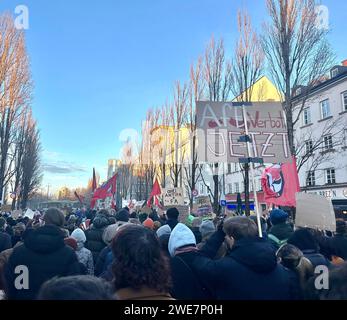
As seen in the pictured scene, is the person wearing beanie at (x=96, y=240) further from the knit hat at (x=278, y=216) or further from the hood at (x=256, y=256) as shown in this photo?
the hood at (x=256, y=256)

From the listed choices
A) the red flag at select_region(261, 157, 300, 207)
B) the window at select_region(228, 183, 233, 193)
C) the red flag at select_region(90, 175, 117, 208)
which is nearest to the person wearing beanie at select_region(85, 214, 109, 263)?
the red flag at select_region(261, 157, 300, 207)

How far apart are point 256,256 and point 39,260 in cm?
217

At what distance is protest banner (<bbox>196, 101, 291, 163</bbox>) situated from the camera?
5.86 metres

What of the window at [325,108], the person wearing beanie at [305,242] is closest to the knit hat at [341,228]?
the person wearing beanie at [305,242]

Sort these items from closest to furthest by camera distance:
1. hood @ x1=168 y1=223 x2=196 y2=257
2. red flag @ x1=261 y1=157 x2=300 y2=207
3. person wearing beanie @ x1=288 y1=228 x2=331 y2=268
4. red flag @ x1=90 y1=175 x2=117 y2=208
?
hood @ x1=168 y1=223 x2=196 y2=257
person wearing beanie @ x1=288 y1=228 x2=331 y2=268
red flag @ x1=261 y1=157 x2=300 y2=207
red flag @ x1=90 y1=175 x2=117 y2=208

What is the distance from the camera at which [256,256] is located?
2.85 m

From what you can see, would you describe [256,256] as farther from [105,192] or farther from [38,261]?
[105,192]

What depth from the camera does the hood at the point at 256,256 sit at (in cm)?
283

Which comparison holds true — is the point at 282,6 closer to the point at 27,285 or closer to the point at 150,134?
the point at 27,285

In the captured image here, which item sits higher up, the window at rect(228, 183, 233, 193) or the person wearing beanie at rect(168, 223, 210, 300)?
the window at rect(228, 183, 233, 193)

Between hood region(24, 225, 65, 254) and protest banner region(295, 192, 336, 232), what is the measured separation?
3.35 metres

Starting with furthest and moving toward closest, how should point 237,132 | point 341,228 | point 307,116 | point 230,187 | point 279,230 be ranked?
point 230,187 < point 307,116 < point 237,132 < point 341,228 < point 279,230

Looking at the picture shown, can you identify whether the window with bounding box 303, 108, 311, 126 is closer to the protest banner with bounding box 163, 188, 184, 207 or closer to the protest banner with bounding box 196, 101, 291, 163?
the protest banner with bounding box 163, 188, 184, 207

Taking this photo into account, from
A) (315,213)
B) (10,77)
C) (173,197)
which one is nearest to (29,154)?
(10,77)
